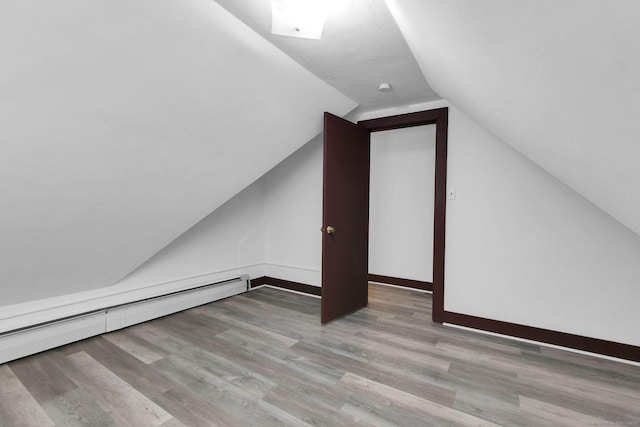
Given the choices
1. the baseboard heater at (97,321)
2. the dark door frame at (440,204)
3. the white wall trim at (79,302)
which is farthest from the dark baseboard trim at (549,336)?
the white wall trim at (79,302)

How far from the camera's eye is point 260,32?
1854mm

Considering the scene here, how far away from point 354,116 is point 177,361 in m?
2.85

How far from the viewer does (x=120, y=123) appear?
164 centimetres

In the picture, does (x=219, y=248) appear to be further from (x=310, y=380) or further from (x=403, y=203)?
(x=403, y=203)

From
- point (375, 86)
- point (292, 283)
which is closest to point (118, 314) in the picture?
point (292, 283)

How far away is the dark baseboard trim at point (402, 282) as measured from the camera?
155 inches

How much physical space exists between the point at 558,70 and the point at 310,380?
1913mm

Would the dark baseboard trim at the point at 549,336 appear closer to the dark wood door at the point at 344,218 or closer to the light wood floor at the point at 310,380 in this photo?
the light wood floor at the point at 310,380

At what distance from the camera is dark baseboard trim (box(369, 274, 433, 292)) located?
3943 millimetres

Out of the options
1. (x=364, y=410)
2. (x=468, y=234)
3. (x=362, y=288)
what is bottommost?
(x=364, y=410)

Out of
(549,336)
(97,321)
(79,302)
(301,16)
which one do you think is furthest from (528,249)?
(79,302)

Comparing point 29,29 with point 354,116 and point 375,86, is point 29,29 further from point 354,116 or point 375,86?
point 354,116

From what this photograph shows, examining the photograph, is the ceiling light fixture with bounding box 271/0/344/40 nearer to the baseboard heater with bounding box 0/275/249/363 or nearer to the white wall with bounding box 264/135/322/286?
the white wall with bounding box 264/135/322/286

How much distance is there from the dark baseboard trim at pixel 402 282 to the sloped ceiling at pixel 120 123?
2.53 metres
